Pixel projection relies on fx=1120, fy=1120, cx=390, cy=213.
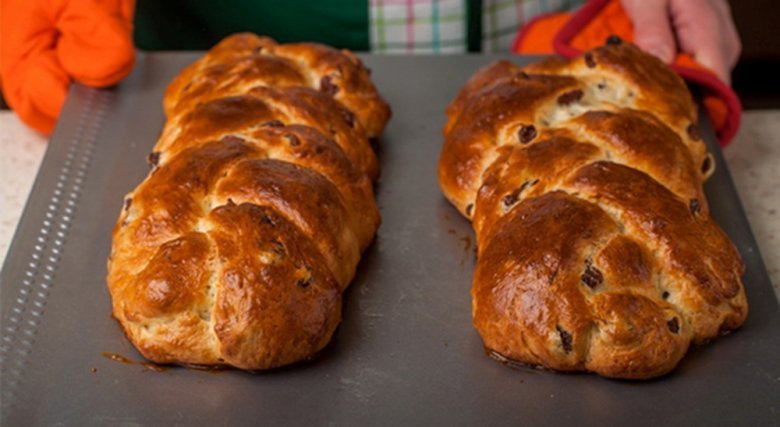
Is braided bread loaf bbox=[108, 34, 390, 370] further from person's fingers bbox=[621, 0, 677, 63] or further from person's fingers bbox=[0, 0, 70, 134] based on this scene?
person's fingers bbox=[621, 0, 677, 63]

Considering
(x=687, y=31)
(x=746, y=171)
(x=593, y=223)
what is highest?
(x=593, y=223)

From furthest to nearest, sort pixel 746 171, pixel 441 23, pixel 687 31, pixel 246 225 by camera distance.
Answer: pixel 441 23, pixel 687 31, pixel 746 171, pixel 246 225

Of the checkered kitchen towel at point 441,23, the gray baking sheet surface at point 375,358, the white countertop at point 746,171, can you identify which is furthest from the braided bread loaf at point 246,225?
the checkered kitchen towel at point 441,23

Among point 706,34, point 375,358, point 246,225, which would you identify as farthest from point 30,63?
point 706,34

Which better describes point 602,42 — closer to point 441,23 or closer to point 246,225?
point 441,23

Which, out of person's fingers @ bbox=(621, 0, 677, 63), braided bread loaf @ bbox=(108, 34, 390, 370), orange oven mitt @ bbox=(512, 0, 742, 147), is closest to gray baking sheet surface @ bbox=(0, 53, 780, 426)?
braided bread loaf @ bbox=(108, 34, 390, 370)

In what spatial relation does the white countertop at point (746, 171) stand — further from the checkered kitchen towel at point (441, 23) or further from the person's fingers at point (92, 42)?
the checkered kitchen towel at point (441, 23)

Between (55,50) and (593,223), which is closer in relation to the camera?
(593,223)
